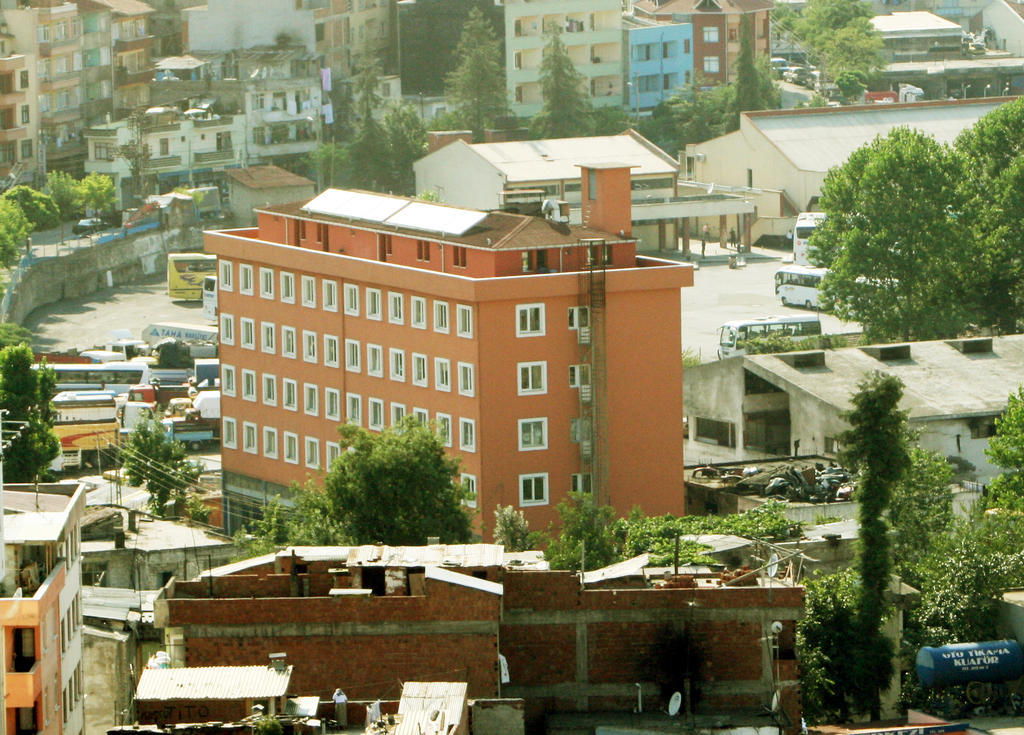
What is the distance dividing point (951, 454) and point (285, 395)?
55.8 feet

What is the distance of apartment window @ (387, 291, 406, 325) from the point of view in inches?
2552

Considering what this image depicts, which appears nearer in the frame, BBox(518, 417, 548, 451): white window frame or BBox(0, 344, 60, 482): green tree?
BBox(518, 417, 548, 451): white window frame

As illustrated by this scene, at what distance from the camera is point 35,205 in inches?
4141

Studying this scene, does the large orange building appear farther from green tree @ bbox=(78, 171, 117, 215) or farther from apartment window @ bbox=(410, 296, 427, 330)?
green tree @ bbox=(78, 171, 117, 215)

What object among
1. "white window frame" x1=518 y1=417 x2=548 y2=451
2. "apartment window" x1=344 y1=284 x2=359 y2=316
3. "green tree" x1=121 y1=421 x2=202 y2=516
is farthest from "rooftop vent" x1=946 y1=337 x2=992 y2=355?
"green tree" x1=121 y1=421 x2=202 y2=516

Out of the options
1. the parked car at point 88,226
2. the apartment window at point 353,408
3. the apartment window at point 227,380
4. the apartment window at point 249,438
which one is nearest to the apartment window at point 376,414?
the apartment window at point 353,408

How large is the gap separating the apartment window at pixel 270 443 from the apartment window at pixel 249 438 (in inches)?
15.1

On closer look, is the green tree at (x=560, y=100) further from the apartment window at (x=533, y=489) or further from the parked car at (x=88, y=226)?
the apartment window at (x=533, y=489)

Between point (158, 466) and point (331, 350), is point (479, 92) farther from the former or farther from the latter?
point (331, 350)

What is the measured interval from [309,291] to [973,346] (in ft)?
59.8

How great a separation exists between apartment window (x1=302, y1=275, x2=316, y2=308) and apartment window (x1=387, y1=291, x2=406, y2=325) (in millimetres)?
3027

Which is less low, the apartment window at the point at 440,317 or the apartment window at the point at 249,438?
the apartment window at the point at 440,317

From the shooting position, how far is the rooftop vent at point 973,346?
7188 centimetres

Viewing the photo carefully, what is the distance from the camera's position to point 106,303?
100 meters
